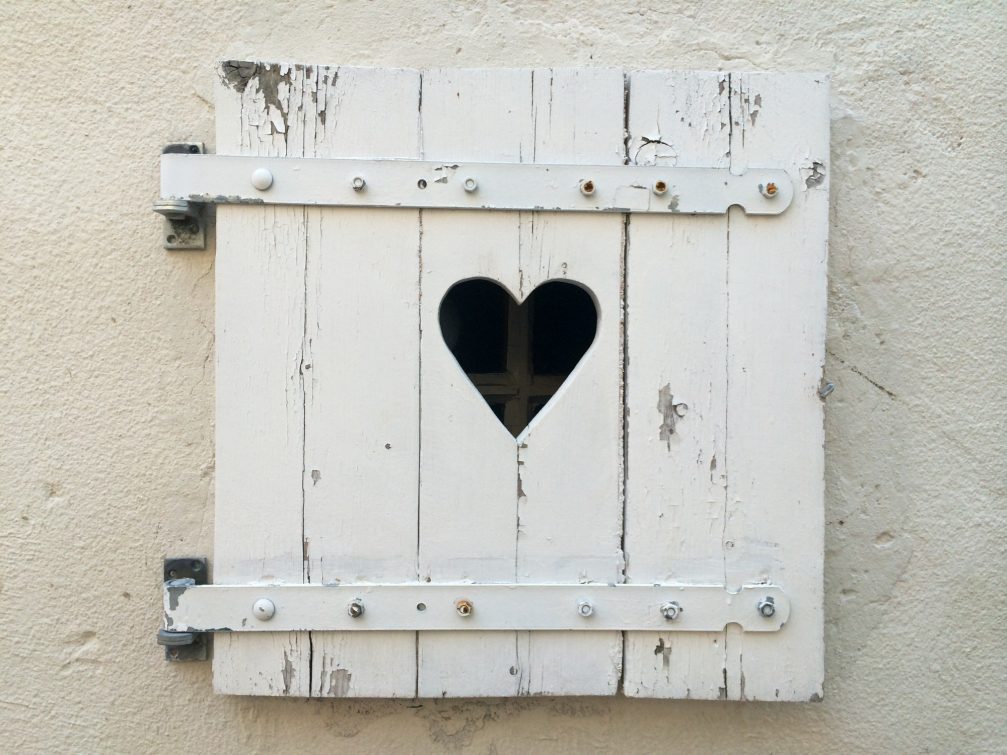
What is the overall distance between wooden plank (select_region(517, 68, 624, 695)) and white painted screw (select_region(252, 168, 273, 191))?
1.06ft

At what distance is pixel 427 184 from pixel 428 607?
0.53 meters

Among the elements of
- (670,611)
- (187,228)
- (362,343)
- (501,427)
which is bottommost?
(670,611)

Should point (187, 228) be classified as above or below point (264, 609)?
above

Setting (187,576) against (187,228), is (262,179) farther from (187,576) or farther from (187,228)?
(187,576)

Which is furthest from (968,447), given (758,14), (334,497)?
(334,497)

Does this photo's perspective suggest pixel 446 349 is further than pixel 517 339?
No

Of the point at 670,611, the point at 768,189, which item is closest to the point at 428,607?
the point at 670,611

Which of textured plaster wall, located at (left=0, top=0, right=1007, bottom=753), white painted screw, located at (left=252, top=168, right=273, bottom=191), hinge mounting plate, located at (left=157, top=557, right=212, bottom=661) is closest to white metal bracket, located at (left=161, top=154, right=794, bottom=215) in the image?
white painted screw, located at (left=252, top=168, right=273, bottom=191)

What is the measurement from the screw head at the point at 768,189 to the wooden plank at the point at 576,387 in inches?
7.3

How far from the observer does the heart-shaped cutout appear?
1.30 meters

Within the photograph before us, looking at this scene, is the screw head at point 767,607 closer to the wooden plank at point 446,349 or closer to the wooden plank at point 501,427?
the wooden plank at point 501,427

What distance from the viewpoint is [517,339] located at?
1.31m

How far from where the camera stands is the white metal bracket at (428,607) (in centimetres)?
100

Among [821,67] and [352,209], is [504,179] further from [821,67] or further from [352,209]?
[821,67]
